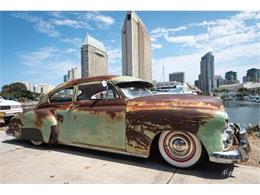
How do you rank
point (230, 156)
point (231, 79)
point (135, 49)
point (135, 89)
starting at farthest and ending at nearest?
point (231, 79), point (135, 49), point (135, 89), point (230, 156)

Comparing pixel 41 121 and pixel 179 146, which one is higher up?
pixel 41 121

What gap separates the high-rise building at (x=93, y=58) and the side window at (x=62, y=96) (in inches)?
518

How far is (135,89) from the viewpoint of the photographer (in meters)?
4.39

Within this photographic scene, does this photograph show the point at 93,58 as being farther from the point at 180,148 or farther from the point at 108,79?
the point at 180,148

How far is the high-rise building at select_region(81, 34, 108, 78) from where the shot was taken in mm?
18703

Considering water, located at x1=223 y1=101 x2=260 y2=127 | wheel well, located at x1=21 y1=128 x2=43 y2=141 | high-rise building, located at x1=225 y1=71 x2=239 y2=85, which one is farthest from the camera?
high-rise building, located at x1=225 y1=71 x2=239 y2=85

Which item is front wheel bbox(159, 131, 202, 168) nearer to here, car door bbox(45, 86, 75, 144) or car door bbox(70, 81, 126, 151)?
car door bbox(70, 81, 126, 151)

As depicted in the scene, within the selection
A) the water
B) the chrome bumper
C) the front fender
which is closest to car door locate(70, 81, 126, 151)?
the front fender

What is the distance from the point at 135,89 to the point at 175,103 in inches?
45.1

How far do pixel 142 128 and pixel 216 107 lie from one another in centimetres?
112

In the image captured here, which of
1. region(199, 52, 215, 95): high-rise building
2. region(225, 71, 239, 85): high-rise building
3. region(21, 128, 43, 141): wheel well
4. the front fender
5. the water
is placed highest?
region(225, 71, 239, 85): high-rise building

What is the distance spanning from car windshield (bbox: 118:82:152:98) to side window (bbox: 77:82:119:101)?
0.21 meters

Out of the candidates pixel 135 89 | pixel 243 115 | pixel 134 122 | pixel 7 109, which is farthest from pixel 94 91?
pixel 243 115

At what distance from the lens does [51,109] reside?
4.89m
